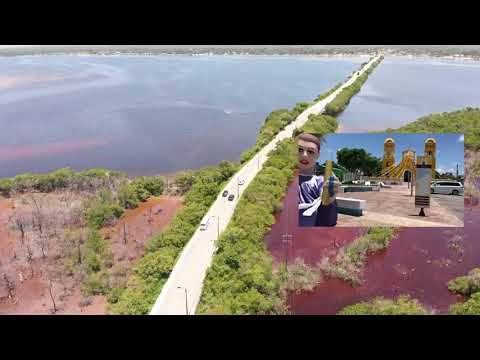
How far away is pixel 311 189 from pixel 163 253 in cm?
530

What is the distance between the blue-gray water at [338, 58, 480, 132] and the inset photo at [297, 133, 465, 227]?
655 inches

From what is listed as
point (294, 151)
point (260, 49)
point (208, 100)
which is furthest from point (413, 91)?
point (260, 49)

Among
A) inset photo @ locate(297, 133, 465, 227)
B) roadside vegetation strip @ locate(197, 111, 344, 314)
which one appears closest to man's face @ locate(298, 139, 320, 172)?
inset photo @ locate(297, 133, 465, 227)

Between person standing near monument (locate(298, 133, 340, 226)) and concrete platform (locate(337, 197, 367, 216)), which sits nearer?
person standing near monument (locate(298, 133, 340, 226))

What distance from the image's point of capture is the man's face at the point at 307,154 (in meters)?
12.7

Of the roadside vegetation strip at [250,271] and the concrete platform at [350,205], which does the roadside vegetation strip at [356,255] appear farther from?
the concrete platform at [350,205]

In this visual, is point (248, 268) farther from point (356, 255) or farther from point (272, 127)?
point (272, 127)

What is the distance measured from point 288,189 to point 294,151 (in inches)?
151

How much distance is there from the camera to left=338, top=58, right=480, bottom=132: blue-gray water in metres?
31.8

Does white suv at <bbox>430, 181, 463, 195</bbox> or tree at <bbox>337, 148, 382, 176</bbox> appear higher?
tree at <bbox>337, 148, 382, 176</bbox>

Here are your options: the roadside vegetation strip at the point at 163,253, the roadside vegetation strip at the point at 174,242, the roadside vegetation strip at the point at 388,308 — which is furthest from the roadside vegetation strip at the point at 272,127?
the roadside vegetation strip at the point at 388,308

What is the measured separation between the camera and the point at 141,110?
35.9 meters

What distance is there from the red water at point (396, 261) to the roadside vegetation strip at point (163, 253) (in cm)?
319

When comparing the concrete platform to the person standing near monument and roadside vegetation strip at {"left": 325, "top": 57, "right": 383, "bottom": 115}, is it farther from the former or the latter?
roadside vegetation strip at {"left": 325, "top": 57, "right": 383, "bottom": 115}
